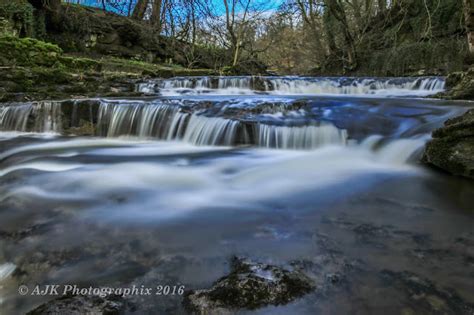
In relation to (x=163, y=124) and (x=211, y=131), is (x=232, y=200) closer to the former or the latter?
(x=211, y=131)

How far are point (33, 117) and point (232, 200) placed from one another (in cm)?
506

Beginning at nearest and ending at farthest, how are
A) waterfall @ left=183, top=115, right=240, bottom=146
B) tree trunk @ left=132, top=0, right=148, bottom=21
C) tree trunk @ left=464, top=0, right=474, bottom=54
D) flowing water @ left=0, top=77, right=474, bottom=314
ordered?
flowing water @ left=0, top=77, right=474, bottom=314 < waterfall @ left=183, top=115, right=240, bottom=146 < tree trunk @ left=464, top=0, right=474, bottom=54 < tree trunk @ left=132, top=0, right=148, bottom=21

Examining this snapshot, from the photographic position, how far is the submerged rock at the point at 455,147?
3512 millimetres

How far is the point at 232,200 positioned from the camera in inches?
132

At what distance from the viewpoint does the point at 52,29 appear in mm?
14492

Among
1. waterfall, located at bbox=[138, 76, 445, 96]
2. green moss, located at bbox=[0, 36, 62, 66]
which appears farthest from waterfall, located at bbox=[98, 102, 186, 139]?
green moss, located at bbox=[0, 36, 62, 66]

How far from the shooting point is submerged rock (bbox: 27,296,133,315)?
1.53 metres

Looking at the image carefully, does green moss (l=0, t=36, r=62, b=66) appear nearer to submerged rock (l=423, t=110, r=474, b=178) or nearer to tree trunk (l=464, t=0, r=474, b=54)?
submerged rock (l=423, t=110, r=474, b=178)

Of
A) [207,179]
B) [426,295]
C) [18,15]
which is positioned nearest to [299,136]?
[207,179]

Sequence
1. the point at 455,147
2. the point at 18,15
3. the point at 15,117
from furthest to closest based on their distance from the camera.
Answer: the point at 18,15 < the point at 15,117 < the point at 455,147

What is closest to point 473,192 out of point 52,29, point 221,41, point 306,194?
point 306,194

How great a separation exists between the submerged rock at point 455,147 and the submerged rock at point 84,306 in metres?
3.27

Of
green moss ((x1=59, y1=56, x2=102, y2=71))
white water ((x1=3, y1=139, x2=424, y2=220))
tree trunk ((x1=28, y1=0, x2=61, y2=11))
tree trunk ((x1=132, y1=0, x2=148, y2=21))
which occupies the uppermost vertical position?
tree trunk ((x1=132, y1=0, x2=148, y2=21))

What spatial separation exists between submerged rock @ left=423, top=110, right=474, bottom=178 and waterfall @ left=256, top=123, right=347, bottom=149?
1348 millimetres
